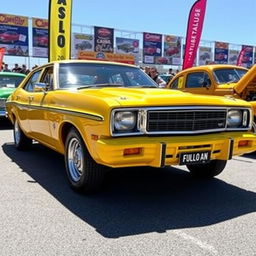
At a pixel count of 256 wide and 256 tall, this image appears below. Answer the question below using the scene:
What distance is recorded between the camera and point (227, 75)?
381 inches

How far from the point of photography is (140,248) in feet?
10.7

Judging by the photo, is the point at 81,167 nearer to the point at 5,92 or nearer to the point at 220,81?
the point at 220,81

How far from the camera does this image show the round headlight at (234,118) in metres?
4.66

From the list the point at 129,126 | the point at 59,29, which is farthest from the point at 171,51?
the point at 129,126

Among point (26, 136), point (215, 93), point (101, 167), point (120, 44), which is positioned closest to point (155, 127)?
point (101, 167)

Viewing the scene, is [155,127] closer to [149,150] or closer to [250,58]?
[149,150]

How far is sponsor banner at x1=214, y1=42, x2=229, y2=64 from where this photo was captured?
42219 millimetres

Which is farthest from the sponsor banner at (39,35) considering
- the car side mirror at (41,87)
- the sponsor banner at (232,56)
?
the car side mirror at (41,87)

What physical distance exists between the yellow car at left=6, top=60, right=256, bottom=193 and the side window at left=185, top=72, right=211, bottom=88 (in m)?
4.34

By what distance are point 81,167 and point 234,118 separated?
1901 mm

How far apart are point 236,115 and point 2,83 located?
29.1 feet

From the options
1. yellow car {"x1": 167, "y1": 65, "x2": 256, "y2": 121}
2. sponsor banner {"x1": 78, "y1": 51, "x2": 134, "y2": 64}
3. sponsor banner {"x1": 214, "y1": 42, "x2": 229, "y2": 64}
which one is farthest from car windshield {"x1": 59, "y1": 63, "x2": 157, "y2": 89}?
sponsor banner {"x1": 214, "y1": 42, "x2": 229, "y2": 64}

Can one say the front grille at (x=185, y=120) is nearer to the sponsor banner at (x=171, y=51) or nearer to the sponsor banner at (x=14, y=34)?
the sponsor banner at (x=14, y=34)

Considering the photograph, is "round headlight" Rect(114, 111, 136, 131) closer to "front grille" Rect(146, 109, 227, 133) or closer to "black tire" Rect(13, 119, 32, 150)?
"front grille" Rect(146, 109, 227, 133)
